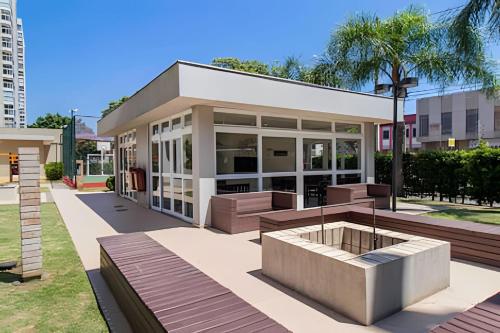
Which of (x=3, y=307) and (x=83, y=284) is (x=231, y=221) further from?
(x=3, y=307)

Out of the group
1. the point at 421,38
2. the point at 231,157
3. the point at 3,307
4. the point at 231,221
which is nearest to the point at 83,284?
the point at 3,307

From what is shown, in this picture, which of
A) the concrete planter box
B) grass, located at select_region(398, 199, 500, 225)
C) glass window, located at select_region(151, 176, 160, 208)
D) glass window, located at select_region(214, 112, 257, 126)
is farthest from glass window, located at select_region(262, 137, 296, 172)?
the concrete planter box

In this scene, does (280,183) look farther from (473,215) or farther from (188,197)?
(473,215)

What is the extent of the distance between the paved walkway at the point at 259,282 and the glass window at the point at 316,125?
423 cm

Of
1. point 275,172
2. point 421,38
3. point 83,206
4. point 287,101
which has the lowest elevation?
point 83,206

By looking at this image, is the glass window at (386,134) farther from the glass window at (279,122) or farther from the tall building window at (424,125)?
the glass window at (279,122)

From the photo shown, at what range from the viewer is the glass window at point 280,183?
8.91m

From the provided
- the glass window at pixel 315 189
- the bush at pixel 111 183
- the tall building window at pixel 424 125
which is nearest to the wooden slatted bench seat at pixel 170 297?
the glass window at pixel 315 189

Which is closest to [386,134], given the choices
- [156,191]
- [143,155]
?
[143,155]

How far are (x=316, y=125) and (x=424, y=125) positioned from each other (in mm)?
40425

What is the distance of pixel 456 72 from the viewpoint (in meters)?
10.8

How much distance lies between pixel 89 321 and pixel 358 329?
2676 millimetres

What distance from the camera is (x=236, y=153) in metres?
8.34

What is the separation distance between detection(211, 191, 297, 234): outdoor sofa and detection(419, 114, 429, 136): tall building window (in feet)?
140
